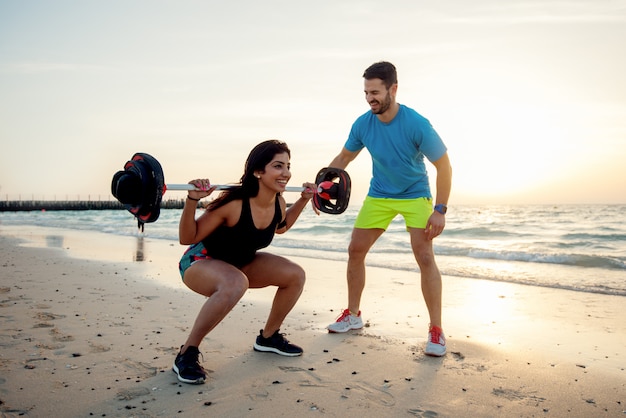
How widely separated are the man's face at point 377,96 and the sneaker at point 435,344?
165cm

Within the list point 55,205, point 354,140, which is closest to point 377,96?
point 354,140

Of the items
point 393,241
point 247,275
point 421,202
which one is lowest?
point 393,241

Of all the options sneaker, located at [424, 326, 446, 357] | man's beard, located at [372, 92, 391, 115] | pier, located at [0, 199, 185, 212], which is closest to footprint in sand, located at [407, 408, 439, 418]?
sneaker, located at [424, 326, 446, 357]

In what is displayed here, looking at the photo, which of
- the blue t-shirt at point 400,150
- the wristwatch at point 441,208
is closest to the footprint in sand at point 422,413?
the wristwatch at point 441,208

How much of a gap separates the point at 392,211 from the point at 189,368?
1.98 meters

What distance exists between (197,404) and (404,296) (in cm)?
355

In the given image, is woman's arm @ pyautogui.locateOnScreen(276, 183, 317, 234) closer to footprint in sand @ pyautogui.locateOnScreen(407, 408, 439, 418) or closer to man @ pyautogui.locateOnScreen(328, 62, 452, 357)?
man @ pyautogui.locateOnScreen(328, 62, 452, 357)

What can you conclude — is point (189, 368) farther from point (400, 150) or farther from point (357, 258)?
point (400, 150)

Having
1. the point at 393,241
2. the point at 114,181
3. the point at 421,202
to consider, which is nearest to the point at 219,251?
the point at 114,181

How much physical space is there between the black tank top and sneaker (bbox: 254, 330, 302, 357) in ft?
1.82

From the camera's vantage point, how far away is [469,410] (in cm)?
247

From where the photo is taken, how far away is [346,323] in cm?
398

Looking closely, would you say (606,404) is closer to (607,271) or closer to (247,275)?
(247,275)

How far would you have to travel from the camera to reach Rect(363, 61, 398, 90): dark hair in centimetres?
356
